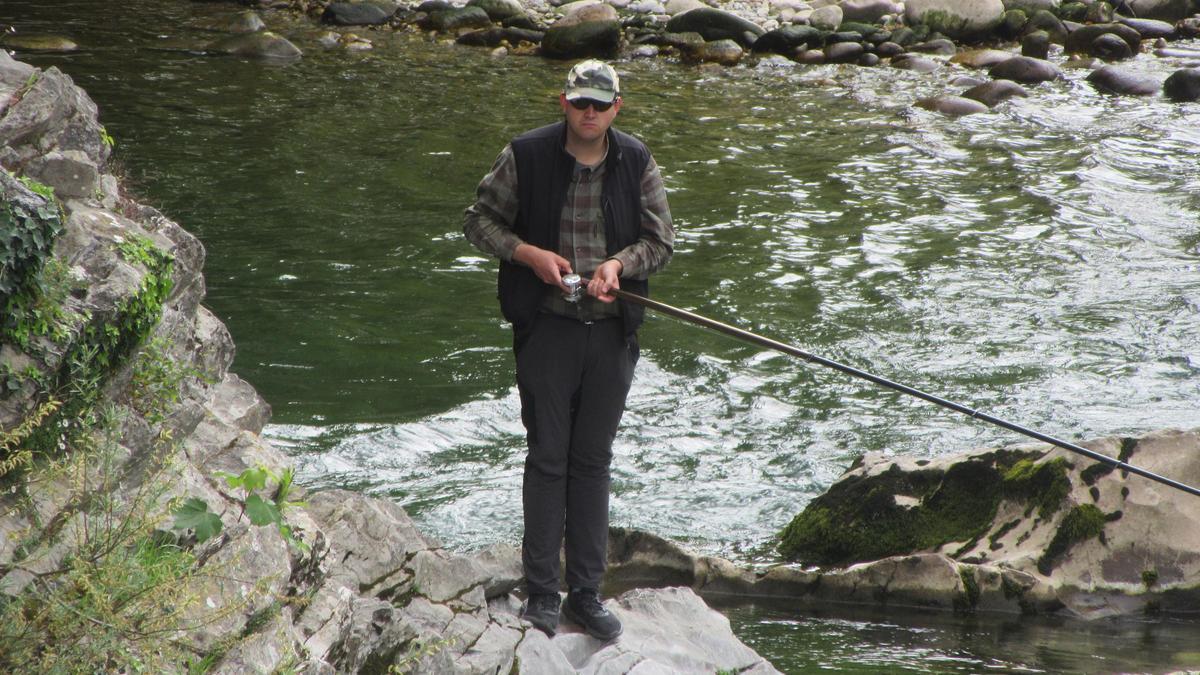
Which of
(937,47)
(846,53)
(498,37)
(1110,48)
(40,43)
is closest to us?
(40,43)

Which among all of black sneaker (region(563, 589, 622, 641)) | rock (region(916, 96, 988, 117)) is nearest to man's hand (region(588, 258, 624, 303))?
black sneaker (region(563, 589, 622, 641))

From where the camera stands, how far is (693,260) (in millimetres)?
13234

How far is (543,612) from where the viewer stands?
5156 millimetres

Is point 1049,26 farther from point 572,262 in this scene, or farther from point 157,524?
point 157,524

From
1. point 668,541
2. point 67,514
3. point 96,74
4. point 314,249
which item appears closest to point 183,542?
point 67,514

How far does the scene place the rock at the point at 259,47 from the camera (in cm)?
2362

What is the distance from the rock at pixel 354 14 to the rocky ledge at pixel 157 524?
2279cm

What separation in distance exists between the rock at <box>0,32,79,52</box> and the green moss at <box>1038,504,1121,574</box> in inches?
819

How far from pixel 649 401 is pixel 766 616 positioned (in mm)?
3448

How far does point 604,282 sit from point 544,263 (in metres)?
0.24

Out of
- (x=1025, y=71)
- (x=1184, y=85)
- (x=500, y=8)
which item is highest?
(x=1184, y=85)

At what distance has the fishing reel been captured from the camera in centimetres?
470

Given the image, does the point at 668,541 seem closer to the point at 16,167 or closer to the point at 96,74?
the point at 16,167

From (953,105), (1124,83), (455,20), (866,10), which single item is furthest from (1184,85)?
(455,20)
